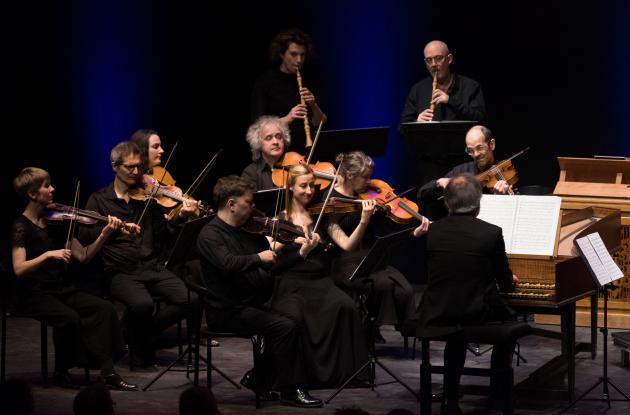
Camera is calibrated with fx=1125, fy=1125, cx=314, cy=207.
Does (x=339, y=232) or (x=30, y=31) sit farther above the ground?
(x=30, y=31)

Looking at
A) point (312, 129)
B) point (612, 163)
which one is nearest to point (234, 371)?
point (312, 129)

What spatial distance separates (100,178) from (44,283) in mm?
2910

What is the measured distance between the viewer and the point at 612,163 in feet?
23.0

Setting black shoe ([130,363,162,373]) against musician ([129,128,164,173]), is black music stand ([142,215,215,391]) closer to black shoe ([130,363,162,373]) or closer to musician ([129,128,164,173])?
black shoe ([130,363,162,373])

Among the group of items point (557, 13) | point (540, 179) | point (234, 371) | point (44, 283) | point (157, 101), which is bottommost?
point (234, 371)

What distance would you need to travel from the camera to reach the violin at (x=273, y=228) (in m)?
5.50

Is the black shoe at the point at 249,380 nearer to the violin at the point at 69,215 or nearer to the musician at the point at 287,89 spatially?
the violin at the point at 69,215

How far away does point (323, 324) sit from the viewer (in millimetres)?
5625

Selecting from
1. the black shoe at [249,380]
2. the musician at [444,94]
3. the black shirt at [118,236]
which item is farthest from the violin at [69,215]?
the musician at [444,94]

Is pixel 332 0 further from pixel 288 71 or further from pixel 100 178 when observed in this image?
pixel 100 178

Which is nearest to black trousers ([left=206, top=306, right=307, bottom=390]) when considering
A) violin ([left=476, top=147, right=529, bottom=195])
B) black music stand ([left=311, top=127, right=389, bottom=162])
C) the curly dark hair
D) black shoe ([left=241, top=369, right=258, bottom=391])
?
black shoe ([left=241, top=369, right=258, bottom=391])

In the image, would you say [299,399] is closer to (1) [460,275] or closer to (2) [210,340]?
(2) [210,340]

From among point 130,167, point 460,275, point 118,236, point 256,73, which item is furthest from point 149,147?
point 460,275

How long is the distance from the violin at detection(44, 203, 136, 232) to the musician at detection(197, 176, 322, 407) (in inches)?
26.4
